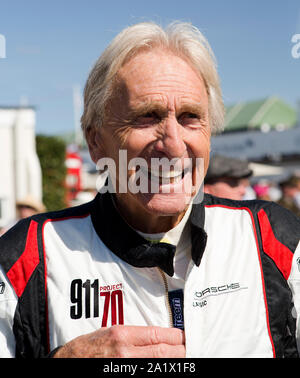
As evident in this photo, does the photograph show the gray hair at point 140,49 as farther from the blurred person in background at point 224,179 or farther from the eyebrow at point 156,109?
the blurred person in background at point 224,179

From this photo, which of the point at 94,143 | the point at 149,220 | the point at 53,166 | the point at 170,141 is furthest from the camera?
the point at 53,166

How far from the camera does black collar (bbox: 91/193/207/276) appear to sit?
1728 mm

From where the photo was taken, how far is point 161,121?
1723mm

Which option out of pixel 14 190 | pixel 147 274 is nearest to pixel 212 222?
pixel 147 274

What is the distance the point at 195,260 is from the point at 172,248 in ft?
0.29

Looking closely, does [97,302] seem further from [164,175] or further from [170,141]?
[170,141]

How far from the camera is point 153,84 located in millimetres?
1715

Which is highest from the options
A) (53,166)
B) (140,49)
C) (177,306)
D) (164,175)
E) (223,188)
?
(53,166)

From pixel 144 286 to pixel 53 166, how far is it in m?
13.9

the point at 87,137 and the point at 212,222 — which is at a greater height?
the point at 87,137

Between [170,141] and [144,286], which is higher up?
[170,141]

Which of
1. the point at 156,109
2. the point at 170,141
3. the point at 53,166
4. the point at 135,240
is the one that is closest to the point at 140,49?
the point at 156,109

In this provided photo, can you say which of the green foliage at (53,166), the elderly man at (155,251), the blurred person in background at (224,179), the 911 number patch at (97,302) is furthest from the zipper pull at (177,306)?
the green foliage at (53,166)

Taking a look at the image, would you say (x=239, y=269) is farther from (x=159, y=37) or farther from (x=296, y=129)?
(x=296, y=129)
